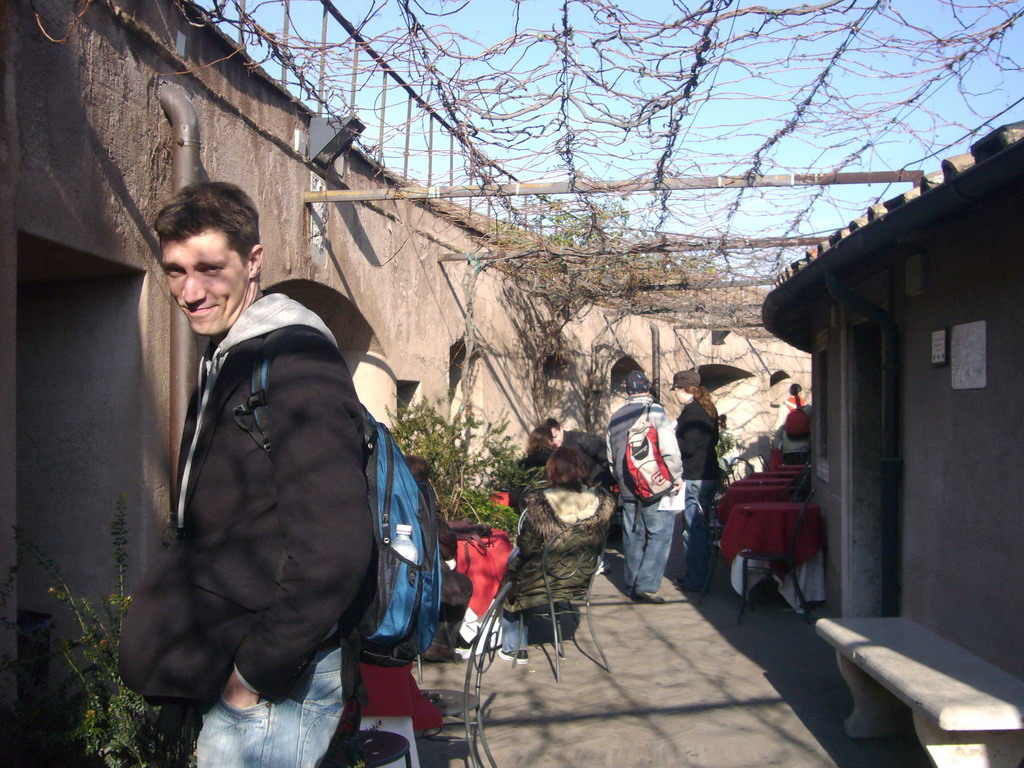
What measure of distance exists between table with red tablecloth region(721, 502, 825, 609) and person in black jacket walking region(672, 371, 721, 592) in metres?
0.75

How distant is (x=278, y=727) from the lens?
1.51 meters

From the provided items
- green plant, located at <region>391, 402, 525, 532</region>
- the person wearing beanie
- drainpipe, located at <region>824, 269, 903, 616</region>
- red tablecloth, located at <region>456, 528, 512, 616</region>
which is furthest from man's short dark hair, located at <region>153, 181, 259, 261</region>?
the person wearing beanie

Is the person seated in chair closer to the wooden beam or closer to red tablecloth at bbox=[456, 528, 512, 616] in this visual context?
red tablecloth at bbox=[456, 528, 512, 616]

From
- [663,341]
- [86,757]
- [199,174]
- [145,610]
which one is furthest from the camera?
[663,341]

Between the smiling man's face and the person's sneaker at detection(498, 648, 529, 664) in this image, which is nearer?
the smiling man's face

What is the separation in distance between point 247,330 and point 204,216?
0.23 meters

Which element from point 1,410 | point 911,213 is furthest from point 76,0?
point 911,213

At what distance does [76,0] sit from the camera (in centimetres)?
342

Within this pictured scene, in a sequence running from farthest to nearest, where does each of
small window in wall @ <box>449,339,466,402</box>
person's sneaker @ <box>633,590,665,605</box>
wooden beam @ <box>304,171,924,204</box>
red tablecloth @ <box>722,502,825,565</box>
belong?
1. small window in wall @ <box>449,339,466,402</box>
2. person's sneaker @ <box>633,590,665,605</box>
3. red tablecloth @ <box>722,502,825,565</box>
4. wooden beam @ <box>304,171,924,204</box>

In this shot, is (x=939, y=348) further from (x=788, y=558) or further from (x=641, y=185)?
(x=788, y=558)

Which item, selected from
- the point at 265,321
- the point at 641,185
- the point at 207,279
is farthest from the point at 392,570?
the point at 641,185

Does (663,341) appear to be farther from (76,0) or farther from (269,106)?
(76,0)

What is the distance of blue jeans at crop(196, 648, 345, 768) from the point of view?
4.90 ft

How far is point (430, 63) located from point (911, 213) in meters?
2.54
